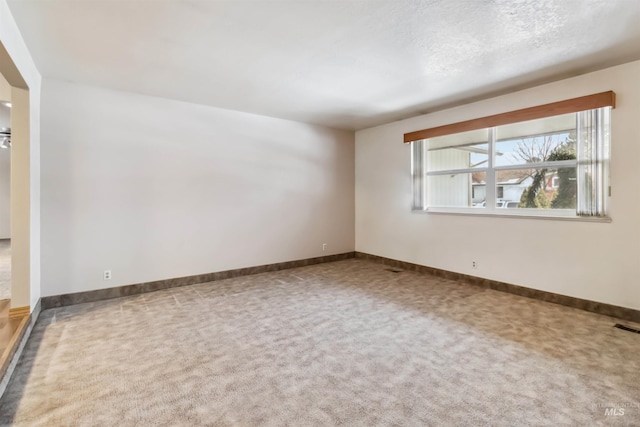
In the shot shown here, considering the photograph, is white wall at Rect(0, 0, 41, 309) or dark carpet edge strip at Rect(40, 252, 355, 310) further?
dark carpet edge strip at Rect(40, 252, 355, 310)

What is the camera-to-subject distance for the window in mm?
3270

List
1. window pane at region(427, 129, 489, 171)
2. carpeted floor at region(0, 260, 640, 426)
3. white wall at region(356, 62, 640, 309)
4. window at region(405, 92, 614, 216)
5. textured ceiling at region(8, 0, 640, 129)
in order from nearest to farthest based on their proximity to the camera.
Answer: carpeted floor at region(0, 260, 640, 426) → textured ceiling at region(8, 0, 640, 129) → white wall at region(356, 62, 640, 309) → window at region(405, 92, 614, 216) → window pane at region(427, 129, 489, 171)

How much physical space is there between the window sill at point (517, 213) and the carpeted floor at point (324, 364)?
3.32 ft

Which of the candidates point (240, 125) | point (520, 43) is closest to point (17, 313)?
point (240, 125)

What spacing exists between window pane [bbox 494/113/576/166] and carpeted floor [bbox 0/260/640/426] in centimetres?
177

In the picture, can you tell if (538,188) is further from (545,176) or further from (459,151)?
(459,151)

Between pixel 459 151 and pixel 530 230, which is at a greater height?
pixel 459 151

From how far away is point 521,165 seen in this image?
3.91 metres

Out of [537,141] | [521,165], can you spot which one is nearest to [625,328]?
[521,165]

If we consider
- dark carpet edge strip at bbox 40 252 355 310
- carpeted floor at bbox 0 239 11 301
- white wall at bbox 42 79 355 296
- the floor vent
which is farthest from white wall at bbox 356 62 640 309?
carpeted floor at bbox 0 239 11 301

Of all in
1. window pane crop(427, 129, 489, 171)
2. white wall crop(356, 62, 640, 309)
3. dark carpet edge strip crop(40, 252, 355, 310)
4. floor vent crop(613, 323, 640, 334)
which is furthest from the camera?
window pane crop(427, 129, 489, 171)

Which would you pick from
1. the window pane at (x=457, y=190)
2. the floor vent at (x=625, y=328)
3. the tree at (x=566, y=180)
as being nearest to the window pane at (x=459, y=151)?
the window pane at (x=457, y=190)

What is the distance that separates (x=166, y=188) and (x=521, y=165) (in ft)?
15.4

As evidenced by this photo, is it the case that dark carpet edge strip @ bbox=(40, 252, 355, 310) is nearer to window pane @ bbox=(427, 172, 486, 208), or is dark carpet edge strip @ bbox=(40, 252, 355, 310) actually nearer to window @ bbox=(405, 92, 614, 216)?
window pane @ bbox=(427, 172, 486, 208)
